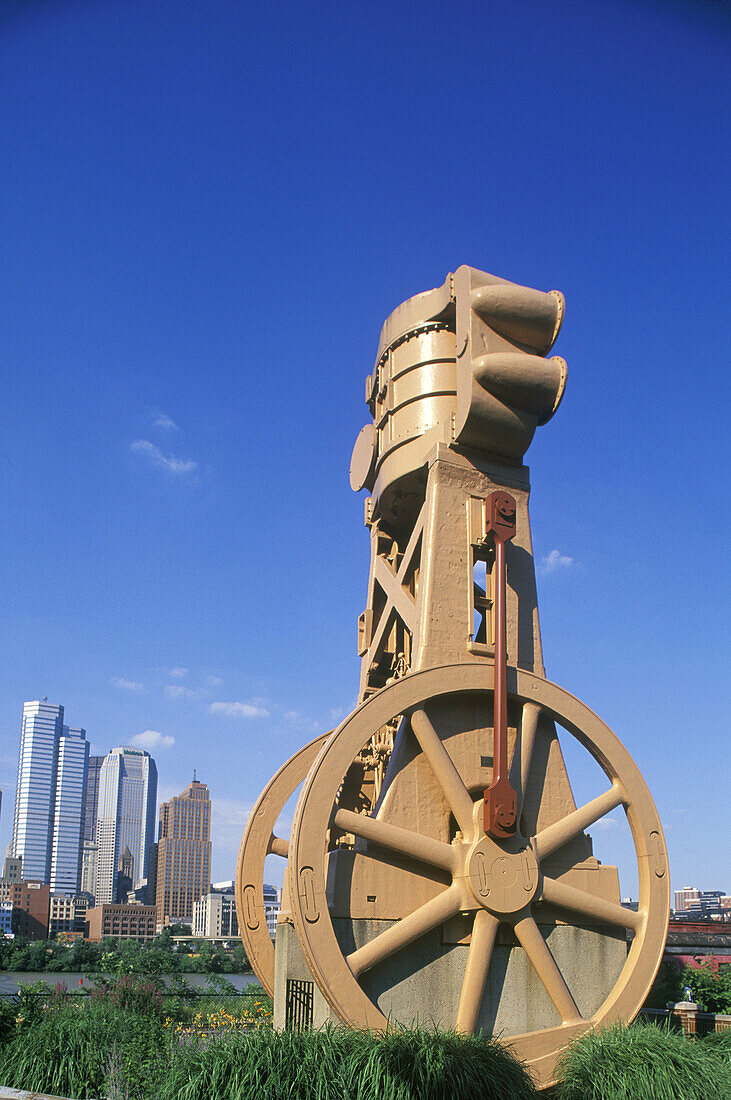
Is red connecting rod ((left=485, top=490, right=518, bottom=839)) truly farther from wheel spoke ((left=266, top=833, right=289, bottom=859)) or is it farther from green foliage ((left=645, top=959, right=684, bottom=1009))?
green foliage ((left=645, top=959, right=684, bottom=1009))

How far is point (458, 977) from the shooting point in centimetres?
1351

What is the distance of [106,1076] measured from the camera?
1313cm

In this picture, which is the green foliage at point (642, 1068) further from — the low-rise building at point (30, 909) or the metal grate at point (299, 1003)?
the low-rise building at point (30, 909)

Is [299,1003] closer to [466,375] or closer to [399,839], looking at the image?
[399,839]

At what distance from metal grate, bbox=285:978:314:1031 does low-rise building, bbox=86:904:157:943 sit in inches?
6127

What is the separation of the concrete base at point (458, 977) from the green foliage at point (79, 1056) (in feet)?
7.47

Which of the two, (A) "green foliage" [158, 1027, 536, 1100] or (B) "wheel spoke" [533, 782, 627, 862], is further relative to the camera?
(B) "wheel spoke" [533, 782, 627, 862]

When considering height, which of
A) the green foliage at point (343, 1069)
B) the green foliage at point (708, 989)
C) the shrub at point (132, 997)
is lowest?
the green foliage at point (708, 989)

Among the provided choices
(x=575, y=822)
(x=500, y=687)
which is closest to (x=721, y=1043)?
(x=575, y=822)

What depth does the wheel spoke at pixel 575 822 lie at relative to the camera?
14460 millimetres

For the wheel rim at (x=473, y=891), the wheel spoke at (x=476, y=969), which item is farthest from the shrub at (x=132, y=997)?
the wheel spoke at (x=476, y=969)

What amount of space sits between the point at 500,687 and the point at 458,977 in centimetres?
429

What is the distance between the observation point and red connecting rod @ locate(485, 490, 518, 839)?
13859 mm

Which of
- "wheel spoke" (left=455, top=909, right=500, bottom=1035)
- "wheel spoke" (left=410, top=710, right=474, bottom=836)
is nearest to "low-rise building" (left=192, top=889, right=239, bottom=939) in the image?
"wheel spoke" (left=455, top=909, right=500, bottom=1035)
